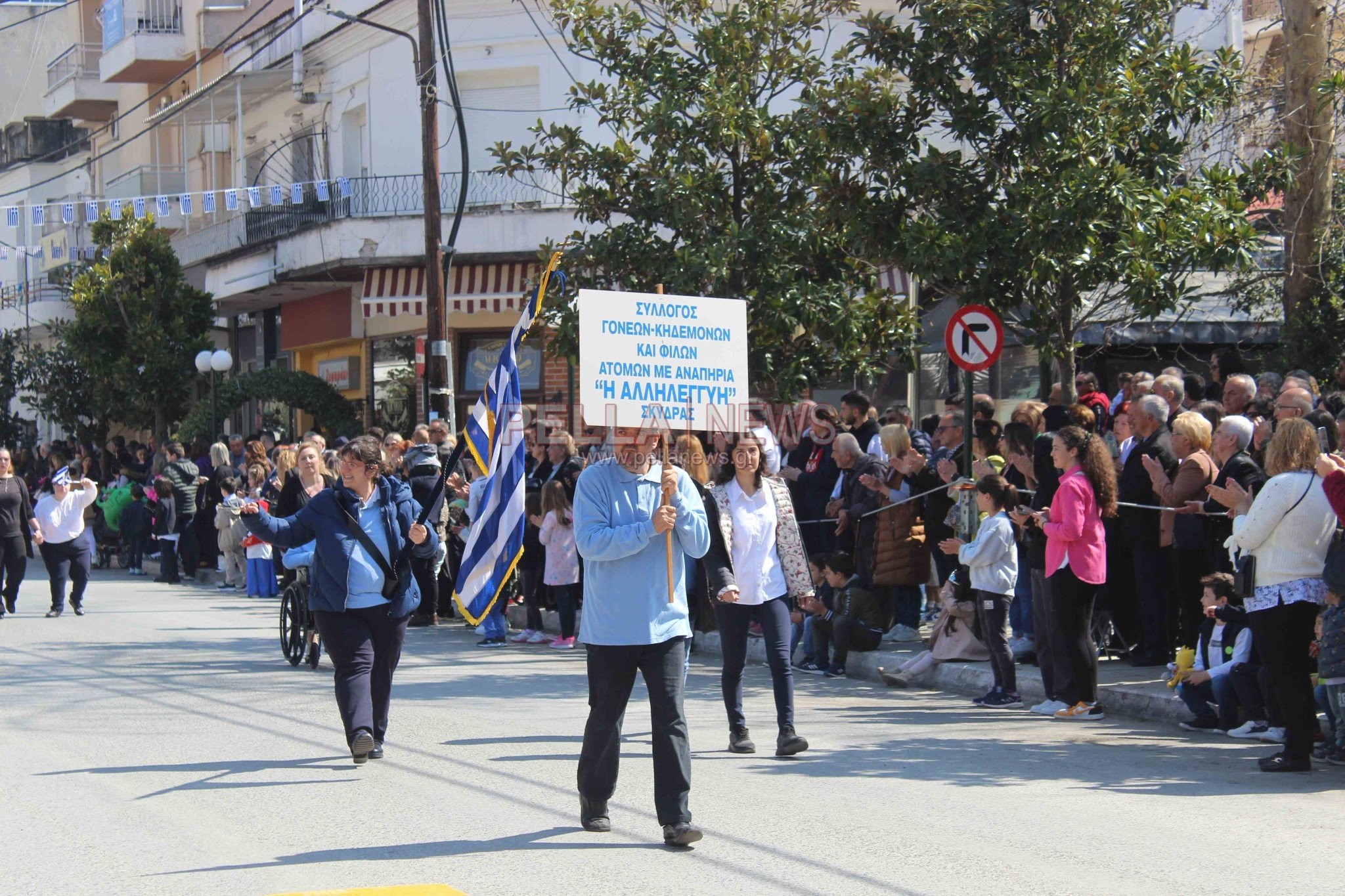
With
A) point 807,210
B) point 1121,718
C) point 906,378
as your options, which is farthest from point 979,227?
point 906,378

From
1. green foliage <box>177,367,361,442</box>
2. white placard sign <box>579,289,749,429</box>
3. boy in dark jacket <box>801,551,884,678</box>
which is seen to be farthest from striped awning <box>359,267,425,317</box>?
white placard sign <box>579,289,749,429</box>

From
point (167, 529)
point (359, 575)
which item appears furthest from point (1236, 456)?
point (167, 529)

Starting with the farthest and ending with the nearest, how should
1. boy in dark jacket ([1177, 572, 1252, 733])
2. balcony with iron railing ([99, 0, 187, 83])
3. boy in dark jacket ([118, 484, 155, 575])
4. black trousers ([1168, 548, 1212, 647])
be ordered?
balcony with iron railing ([99, 0, 187, 83]) < boy in dark jacket ([118, 484, 155, 575]) < black trousers ([1168, 548, 1212, 647]) < boy in dark jacket ([1177, 572, 1252, 733])

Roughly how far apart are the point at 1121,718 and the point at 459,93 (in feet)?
61.6

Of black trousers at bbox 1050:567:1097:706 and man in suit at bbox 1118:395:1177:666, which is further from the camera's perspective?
man in suit at bbox 1118:395:1177:666

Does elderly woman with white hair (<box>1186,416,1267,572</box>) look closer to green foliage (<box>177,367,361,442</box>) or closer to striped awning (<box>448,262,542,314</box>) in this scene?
striped awning (<box>448,262,542,314</box>)

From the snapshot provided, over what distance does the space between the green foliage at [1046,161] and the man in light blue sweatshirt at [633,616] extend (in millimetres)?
6566

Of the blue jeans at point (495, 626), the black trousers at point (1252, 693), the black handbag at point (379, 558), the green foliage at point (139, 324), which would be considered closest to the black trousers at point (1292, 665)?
the black trousers at point (1252, 693)

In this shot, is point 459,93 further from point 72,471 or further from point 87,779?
point 87,779

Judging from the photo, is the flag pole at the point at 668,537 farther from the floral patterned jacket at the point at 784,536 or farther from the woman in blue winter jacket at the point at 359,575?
the woman in blue winter jacket at the point at 359,575

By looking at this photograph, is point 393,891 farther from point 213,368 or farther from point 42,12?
point 42,12

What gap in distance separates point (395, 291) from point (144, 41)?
1286 cm

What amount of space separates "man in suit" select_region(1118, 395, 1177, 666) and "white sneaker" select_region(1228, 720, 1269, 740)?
2.00m

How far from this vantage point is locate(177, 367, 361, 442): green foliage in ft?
87.4
